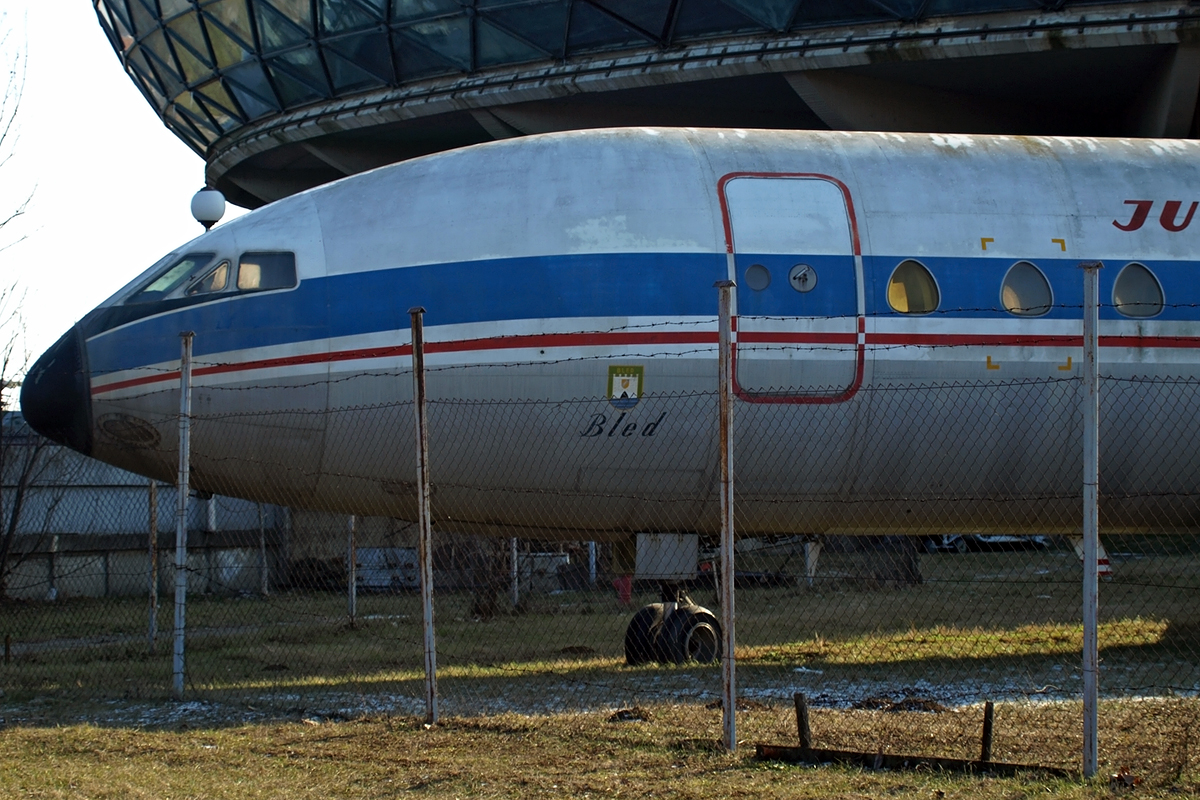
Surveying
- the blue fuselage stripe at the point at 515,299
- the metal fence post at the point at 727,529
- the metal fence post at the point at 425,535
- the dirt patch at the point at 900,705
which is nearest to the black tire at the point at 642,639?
the dirt patch at the point at 900,705

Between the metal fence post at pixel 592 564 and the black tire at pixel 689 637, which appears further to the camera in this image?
the metal fence post at pixel 592 564

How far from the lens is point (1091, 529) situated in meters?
6.68

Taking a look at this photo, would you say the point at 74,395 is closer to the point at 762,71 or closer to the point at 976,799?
the point at 976,799

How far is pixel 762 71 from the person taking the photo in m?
24.5

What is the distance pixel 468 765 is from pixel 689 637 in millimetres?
4685

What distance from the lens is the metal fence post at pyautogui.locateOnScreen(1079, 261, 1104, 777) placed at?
21.1 feet

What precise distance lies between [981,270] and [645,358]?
3.18 metres

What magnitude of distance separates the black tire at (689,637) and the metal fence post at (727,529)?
3.90 meters

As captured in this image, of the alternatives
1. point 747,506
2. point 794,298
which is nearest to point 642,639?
point 747,506

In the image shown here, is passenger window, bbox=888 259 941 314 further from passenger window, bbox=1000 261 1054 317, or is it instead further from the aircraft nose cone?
the aircraft nose cone

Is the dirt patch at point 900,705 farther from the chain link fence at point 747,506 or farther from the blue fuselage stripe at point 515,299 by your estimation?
the blue fuselage stripe at point 515,299

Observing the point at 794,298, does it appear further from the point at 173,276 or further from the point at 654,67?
the point at 654,67

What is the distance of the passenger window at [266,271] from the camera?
10406 millimetres

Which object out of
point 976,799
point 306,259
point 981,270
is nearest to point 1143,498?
point 981,270
